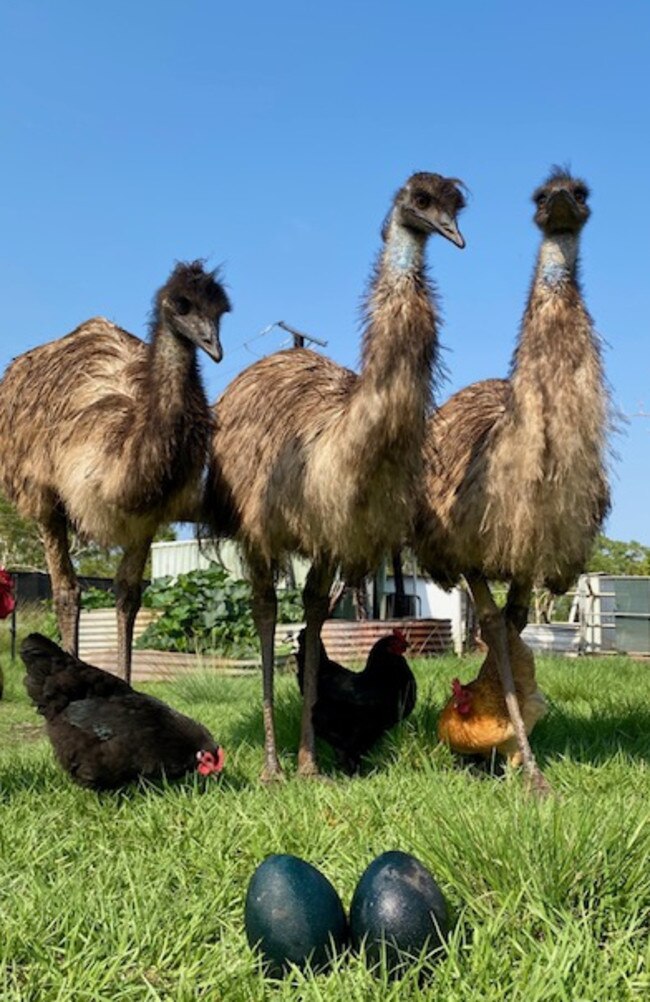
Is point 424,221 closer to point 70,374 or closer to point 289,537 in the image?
point 289,537

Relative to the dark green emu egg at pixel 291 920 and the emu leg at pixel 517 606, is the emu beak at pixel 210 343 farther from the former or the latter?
the dark green emu egg at pixel 291 920

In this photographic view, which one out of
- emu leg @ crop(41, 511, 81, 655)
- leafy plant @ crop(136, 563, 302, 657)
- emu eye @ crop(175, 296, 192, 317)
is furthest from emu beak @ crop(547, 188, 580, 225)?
leafy plant @ crop(136, 563, 302, 657)

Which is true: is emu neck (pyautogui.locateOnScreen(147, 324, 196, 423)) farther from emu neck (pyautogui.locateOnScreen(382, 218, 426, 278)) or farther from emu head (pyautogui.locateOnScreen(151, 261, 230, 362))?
emu neck (pyautogui.locateOnScreen(382, 218, 426, 278))

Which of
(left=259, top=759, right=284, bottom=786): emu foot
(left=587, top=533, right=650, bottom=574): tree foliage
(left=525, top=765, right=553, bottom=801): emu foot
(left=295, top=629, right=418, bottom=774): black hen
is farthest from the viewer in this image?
(left=587, top=533, right=650, bottom=574): tree foliage

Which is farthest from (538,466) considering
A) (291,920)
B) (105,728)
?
(291,920)

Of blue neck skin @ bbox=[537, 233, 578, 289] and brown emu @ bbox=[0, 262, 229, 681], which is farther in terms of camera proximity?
brown emu @ bbox=[0, 262, 229, 681]

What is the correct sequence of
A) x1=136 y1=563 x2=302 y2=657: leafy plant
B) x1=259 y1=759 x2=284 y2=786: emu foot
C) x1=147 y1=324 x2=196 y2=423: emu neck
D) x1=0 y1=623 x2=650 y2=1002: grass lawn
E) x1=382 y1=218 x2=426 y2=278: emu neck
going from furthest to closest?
x1=136 y1=563 x2=302 y2=657: leafy plant
x1=147 y1=324 x2=196 y2=423: emu neck
x1=259 y1=759 x2=284 y2=786: emu foot
x1=382 y1=218 x2=426 y2=278: emu neck
x1=0 y1=623 x2=650 y2=1002: grass lawn

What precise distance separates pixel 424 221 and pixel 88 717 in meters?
2.72

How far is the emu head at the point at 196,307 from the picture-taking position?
5.52m

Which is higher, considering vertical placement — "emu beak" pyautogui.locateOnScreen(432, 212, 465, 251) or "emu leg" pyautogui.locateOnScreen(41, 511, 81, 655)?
"emu beak" pyautogui.locateOnScreen(432, 212, 465, 251)

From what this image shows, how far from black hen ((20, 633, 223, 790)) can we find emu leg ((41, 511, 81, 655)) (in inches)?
49.4

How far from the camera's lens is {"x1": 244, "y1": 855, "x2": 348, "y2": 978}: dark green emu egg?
2.83 metres

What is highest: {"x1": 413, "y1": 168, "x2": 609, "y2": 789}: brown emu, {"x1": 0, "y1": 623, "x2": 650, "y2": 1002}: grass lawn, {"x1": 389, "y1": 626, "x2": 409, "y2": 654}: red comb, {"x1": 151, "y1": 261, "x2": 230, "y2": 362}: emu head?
{"x1": 151, "y1": 261, "x2": 230, "y2": 362}: emu head

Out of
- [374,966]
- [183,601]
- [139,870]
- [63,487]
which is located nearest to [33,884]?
[139,870]
